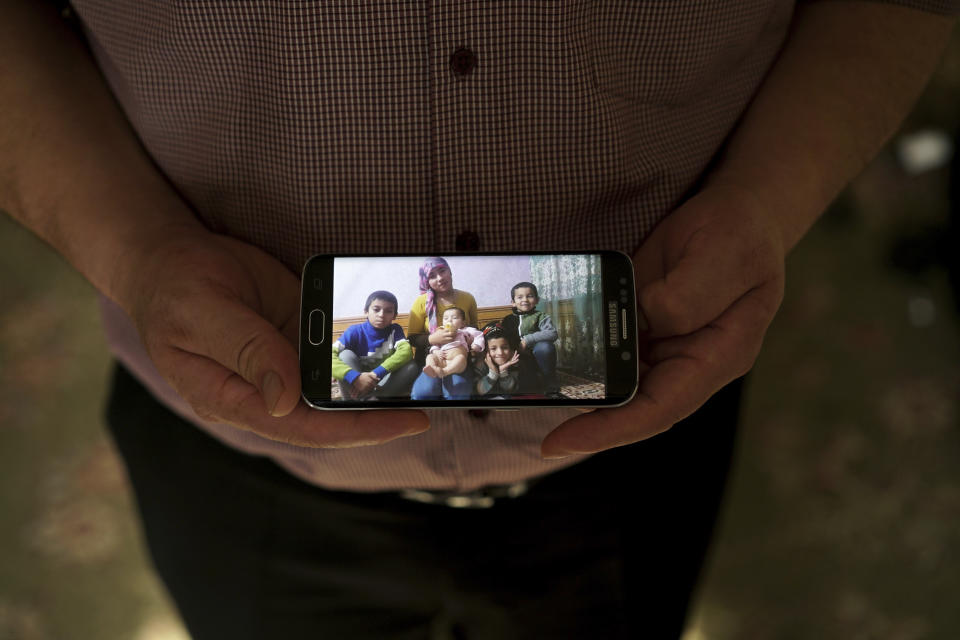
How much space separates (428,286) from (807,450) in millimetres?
1001

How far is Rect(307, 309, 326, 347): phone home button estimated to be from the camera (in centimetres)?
57

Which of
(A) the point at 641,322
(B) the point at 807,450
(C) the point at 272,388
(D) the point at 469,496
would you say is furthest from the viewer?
(B) the point at 807,450

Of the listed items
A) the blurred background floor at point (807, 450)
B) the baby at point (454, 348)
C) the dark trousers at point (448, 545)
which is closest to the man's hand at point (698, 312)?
the baby at point (454, 348)

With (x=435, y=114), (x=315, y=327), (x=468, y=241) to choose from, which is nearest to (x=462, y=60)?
(x=435, y=114)

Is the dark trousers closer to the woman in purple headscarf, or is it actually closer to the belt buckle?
the belt buckle

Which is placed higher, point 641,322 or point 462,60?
point 462,60

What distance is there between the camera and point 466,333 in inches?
22.7

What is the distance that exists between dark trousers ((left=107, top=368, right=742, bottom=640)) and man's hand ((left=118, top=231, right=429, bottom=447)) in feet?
0.78

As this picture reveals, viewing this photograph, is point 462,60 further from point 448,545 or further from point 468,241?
point 448,545

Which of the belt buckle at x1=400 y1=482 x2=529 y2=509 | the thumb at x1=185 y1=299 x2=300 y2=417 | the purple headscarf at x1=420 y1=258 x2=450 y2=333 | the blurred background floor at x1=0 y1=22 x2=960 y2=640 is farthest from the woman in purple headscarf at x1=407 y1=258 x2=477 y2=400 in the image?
the blurred background floor at x1=0 y1=22 x2=960 y2=640

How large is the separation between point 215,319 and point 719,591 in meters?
1.05

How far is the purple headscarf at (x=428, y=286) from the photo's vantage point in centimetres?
58

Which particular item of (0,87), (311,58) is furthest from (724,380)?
(0,87)

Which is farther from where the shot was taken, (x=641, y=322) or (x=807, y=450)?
(x=807, y=450)
